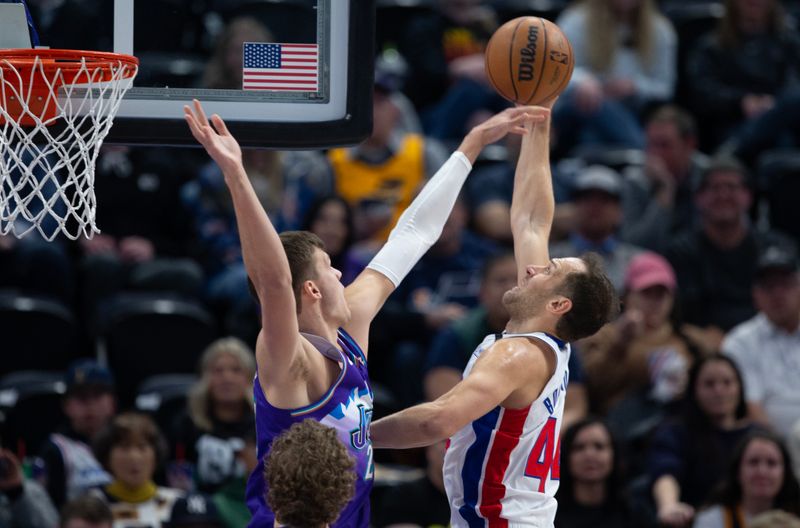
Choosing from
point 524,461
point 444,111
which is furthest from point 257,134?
point 444,111

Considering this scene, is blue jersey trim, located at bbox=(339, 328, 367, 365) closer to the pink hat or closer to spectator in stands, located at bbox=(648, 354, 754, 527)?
spectator in stands, located at bbox=(648, 354, 754, 527)

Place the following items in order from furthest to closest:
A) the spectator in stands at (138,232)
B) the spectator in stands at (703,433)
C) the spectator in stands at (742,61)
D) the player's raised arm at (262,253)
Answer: the spectator in stands at (742,61) < the spectator in stands at (138,232) < the spectator in stands at (703,433) < the player's raised arm at (262,253)

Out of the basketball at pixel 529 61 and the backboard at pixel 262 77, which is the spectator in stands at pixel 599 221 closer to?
the basketball at pixel 529 61

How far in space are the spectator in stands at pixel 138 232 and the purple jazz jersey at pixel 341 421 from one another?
425cm

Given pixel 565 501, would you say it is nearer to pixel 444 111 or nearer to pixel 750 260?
pixel 750 260

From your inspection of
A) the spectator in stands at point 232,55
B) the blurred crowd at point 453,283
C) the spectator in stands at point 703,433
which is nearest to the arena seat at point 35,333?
the blurred crowd at point 453,283

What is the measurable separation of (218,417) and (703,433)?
265cm

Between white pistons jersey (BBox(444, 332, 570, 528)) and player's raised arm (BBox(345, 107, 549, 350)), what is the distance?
1.75 ft

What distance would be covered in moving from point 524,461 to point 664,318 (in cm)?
369

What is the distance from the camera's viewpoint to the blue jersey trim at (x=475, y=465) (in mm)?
4945

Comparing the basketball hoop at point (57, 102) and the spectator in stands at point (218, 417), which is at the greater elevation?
the basketball hoop at point (57, 102)

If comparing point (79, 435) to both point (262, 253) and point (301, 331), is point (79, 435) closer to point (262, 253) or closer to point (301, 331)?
point (301, 331)

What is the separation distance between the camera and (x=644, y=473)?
790 cm

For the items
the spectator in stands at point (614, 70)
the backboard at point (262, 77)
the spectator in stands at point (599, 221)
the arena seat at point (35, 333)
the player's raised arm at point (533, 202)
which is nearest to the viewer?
the backboard at point (262, 77)
